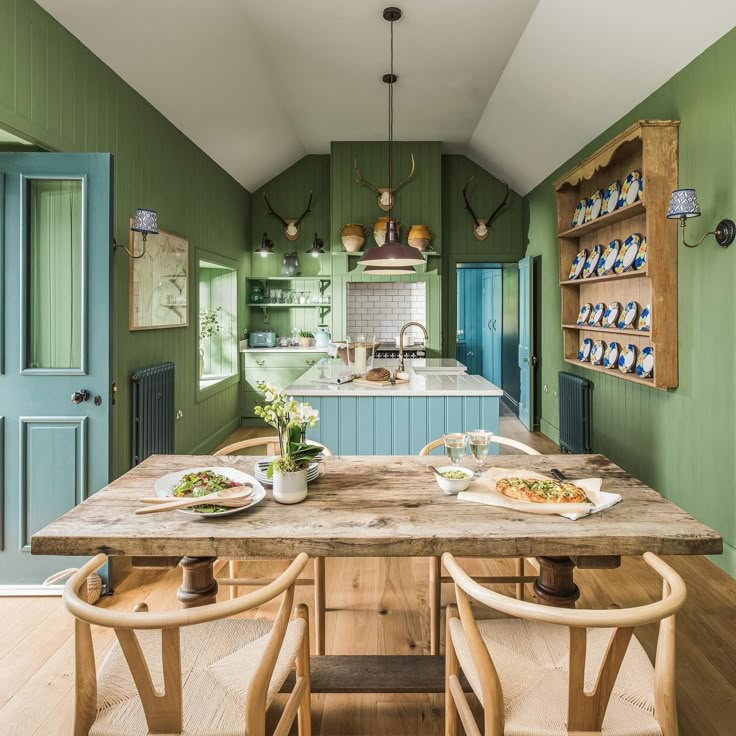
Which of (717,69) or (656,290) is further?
(656,290)

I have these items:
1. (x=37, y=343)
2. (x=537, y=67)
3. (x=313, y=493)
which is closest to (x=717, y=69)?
(x=537, y=67)

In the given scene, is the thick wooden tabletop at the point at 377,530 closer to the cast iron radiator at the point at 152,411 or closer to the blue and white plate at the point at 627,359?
the cast iron radiator at the point at 152,411

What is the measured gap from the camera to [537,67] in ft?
14.1

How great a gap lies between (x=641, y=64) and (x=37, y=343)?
3691 mm

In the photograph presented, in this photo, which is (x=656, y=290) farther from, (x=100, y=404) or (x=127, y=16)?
(x=127, y=16)

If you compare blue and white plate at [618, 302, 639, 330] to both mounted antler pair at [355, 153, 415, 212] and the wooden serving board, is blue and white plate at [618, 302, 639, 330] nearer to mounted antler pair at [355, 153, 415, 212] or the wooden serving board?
the wooden serving board

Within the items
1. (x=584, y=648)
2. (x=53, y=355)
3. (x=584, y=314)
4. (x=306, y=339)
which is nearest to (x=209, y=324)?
(x=306, y=339)

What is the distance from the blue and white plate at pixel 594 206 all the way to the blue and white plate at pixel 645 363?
1.17m

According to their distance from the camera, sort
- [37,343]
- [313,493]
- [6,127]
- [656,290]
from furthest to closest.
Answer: [656,290]
[37,343]
[6,127]
[313,493]

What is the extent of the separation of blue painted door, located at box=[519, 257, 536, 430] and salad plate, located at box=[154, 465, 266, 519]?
203 inches

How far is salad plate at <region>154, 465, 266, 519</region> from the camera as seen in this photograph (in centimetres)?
159

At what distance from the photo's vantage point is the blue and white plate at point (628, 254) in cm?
387

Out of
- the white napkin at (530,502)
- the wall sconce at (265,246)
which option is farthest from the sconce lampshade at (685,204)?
the wall sconce at (265,246)

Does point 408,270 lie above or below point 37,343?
above
